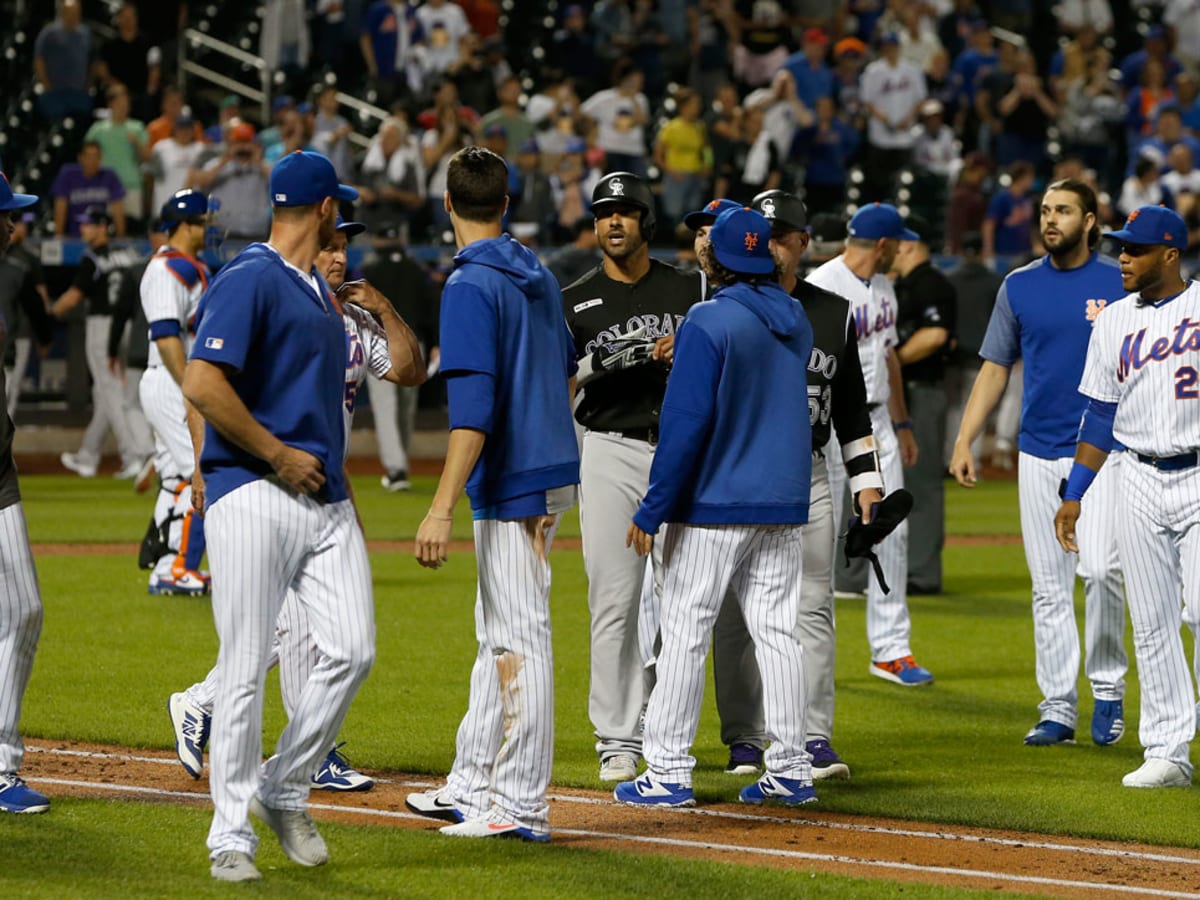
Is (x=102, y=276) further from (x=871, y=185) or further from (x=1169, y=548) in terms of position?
(x=1169, y=548)

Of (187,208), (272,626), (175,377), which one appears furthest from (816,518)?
(187,208)

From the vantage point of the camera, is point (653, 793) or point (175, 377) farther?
point (175, 377)

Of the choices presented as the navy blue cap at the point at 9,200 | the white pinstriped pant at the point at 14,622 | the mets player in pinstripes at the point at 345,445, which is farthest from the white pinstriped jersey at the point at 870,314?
the white pinstriped pant at the point at 14,622

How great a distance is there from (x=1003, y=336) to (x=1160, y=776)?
84.7 inches

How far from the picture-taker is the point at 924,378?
45.1 ft

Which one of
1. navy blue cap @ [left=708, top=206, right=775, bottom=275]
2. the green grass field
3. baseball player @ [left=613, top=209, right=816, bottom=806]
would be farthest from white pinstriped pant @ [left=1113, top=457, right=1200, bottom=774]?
navy blue cap @ [left=708, top=206, right=775, bottom=275]

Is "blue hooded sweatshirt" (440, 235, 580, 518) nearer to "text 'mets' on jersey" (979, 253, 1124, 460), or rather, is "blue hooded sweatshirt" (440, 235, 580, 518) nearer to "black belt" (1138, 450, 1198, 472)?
"black belt" (1138, 450, 1198, 472)

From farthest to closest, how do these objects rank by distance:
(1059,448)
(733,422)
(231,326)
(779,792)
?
(1059,448) < (779,792) < (733,422) < (231,326)

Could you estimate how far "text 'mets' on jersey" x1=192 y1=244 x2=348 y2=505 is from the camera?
560 centimetres

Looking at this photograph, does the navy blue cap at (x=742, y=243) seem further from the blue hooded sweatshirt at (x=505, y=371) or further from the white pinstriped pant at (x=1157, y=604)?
the white pinstriped pant at (x=1157, y=604)

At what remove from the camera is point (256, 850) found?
606 cm

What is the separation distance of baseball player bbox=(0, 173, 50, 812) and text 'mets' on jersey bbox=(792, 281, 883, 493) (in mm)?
3034

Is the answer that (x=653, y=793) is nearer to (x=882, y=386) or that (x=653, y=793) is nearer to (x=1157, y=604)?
(x=1157, y=604)

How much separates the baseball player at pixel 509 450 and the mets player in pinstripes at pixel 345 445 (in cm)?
30
